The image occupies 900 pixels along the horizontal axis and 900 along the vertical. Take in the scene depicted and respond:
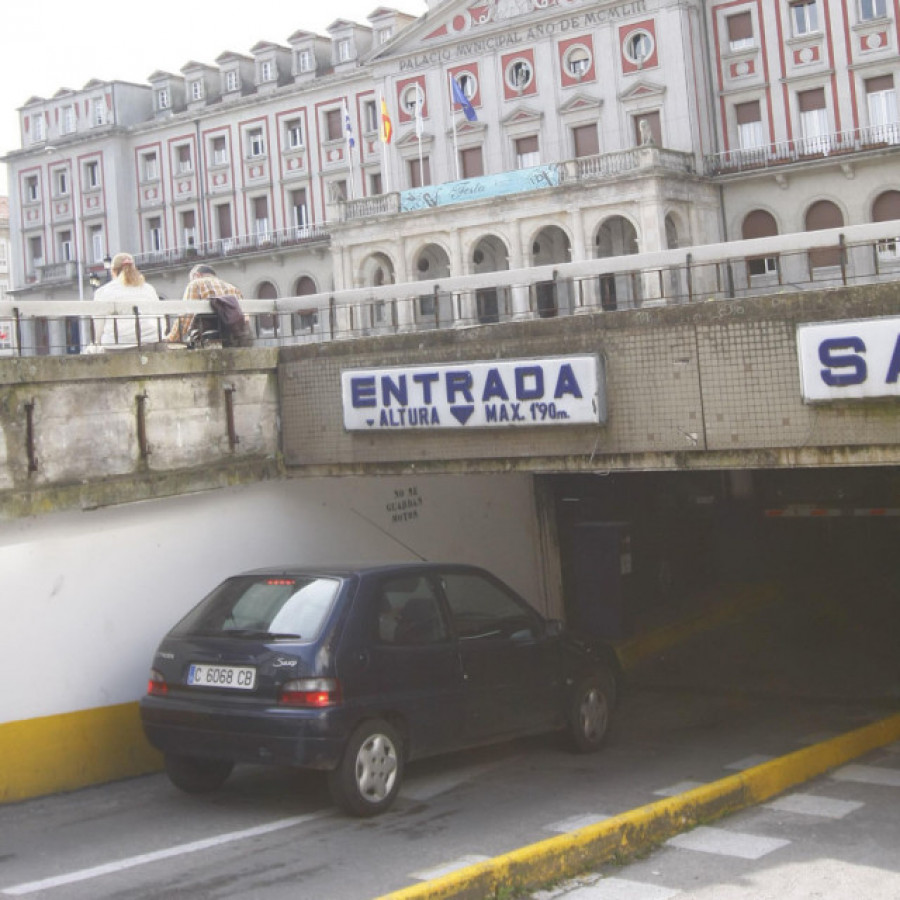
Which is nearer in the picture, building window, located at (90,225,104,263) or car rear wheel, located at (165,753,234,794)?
car rear wheel, located at (165,753,234,794)

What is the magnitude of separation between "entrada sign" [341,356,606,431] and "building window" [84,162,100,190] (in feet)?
185

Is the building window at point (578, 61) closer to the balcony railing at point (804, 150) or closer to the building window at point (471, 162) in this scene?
the building window at point (471, 162)

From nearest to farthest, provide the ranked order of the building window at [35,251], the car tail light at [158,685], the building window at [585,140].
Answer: the car tail light at [158,685] → the building window at [585,140] → the building window at [35,251]

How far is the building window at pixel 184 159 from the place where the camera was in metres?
61.1

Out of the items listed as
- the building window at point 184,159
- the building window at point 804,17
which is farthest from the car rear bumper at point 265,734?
the building window at point 184,159

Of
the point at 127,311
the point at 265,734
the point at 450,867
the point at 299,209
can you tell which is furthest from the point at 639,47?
the point at 450,867

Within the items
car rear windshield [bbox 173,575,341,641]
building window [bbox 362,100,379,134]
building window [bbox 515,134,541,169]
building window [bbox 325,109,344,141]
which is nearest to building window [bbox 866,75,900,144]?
building window [bbox 515,134,541,169]

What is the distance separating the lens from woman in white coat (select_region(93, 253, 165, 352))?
1147cm

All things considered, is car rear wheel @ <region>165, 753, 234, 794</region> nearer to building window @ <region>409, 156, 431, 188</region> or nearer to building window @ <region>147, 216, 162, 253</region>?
building window @ <region>409, 156, 431, 188</region>

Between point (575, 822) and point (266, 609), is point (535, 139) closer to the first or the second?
point (266, 609)

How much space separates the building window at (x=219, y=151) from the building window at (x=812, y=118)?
27510 millimetres

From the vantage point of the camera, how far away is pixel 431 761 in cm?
984

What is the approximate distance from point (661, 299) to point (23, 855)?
A: 21.7 feet

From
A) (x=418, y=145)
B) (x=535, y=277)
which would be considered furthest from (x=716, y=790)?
(x=418, y=145)
